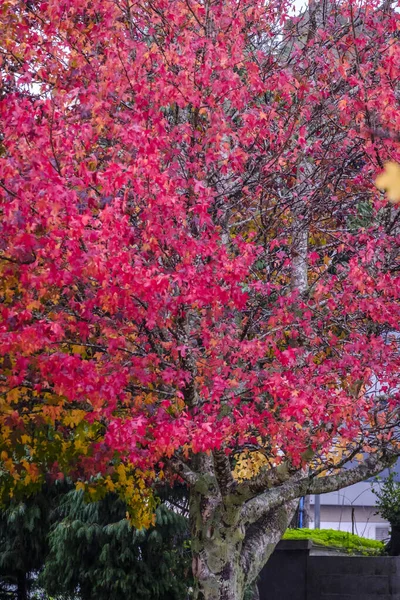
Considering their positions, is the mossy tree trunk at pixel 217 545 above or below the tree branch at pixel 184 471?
below

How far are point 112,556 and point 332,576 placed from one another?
16.5ft

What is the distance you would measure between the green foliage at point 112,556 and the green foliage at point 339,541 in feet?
13.1

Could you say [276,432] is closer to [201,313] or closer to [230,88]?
[201,313]

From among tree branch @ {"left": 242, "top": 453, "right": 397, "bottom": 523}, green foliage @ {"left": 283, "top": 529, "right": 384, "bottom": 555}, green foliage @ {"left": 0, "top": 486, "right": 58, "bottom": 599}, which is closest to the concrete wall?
green foliage @ {"left": 283, "top": 529, "right": 384, "bottom": 555}

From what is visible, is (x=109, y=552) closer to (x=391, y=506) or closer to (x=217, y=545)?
(x=217, y=545)

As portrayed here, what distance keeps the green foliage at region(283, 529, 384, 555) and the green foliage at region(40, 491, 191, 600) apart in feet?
13.1

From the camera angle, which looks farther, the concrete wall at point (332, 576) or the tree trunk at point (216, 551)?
the concrete wall at point (332, 576)

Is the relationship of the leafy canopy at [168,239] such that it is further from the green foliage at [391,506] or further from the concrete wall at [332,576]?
the green foliage at [391,506]

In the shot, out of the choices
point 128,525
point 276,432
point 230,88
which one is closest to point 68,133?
point 230,88

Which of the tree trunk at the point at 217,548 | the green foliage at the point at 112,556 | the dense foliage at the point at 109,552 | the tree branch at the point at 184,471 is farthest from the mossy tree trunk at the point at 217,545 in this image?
the green foliage at the point at 112,556

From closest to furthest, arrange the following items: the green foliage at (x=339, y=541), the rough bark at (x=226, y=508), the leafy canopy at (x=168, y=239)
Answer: the leafy canopy at (x=168, y=239), the rough bark at (x=226, y=508), the green foliage at (x=339, y=541)

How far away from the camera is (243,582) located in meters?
11.3

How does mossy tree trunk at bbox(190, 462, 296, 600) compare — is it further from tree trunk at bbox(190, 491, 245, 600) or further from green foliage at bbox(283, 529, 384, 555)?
green foliage at bbox(283, 529, 384, 555)

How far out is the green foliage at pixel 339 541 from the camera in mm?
19000
